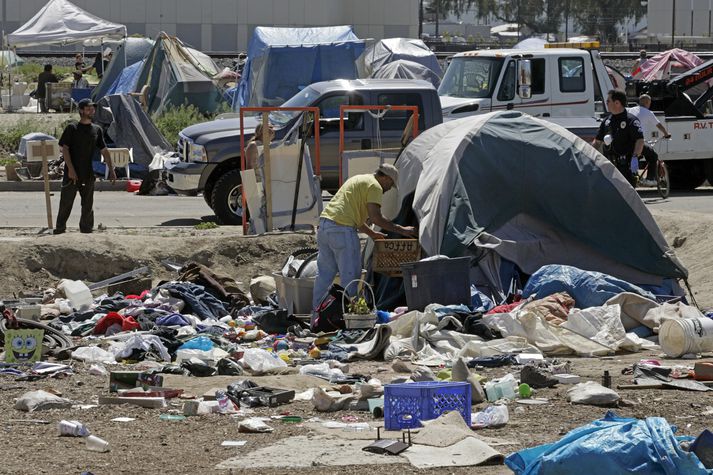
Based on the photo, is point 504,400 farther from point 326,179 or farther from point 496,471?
point 326,179

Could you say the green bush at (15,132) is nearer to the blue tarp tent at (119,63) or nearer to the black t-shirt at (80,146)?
the blue tarp tent at (119,63)

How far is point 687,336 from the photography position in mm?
10695

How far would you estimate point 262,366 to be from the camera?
33.7ft

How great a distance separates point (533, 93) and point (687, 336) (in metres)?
11.9

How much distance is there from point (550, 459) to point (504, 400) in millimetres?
2827

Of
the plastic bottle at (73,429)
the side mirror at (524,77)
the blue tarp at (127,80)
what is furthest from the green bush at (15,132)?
the plastic bottle at (73,429)

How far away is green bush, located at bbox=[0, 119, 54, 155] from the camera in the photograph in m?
27.6

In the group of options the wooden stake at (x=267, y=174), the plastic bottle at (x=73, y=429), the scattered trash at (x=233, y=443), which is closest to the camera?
the scattered trash at (x=233, y=443)

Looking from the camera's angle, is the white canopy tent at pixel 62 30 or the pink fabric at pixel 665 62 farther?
the white canopy tent at pixel 62 30

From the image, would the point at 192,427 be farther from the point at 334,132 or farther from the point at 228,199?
the point at 334,132

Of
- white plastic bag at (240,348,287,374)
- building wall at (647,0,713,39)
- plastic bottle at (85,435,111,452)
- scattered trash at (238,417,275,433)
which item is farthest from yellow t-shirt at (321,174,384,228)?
building wall at (647,0,713,39)

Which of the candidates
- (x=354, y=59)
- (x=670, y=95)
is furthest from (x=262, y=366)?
(x=354, y=59)

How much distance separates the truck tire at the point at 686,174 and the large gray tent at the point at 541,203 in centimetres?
1018

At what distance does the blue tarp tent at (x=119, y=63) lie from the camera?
108 ft
